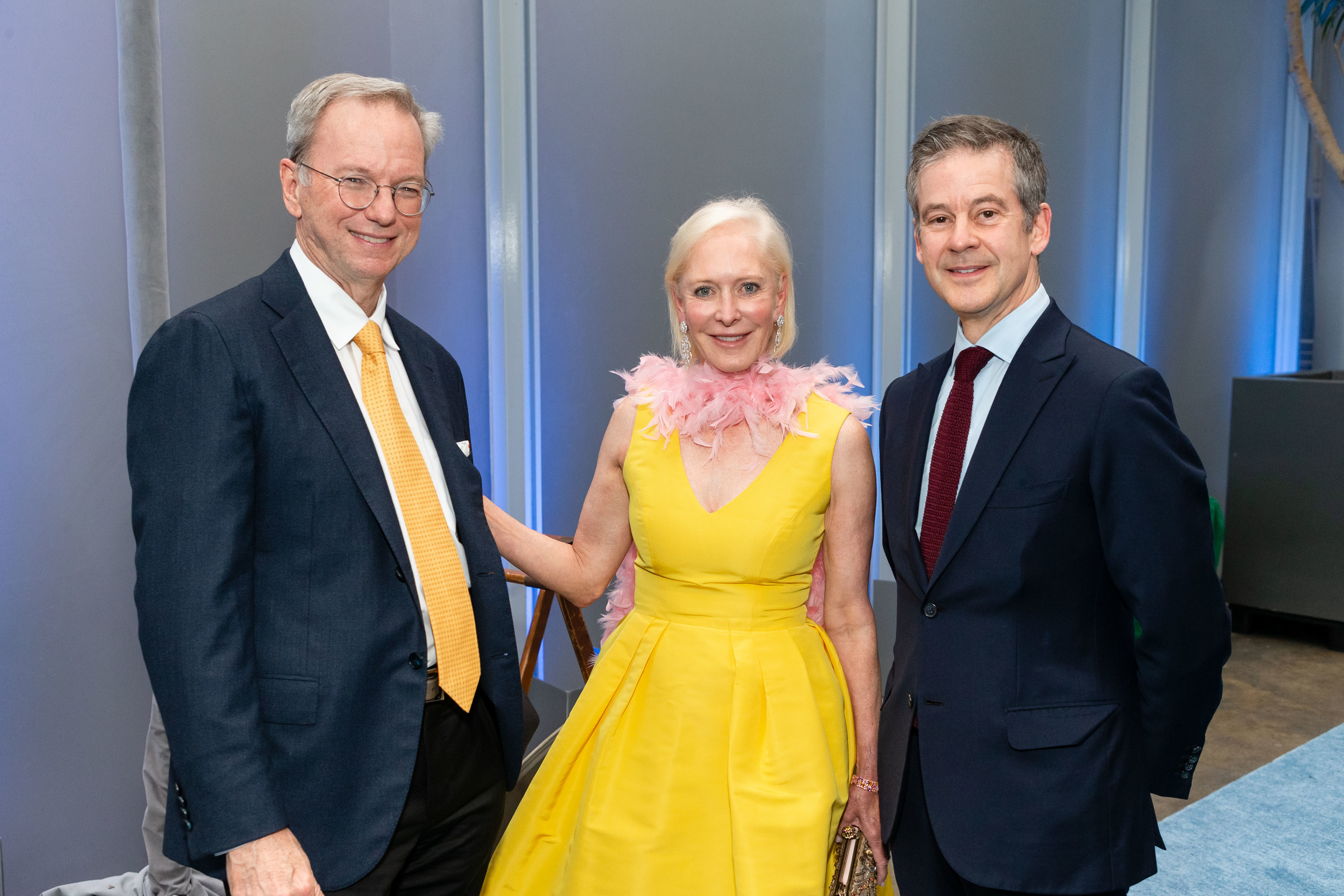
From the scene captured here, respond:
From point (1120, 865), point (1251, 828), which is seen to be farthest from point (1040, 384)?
point (1251, 828)

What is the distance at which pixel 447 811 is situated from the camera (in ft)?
5.02

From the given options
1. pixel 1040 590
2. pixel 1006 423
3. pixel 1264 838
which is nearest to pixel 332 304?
pixel 1006 423

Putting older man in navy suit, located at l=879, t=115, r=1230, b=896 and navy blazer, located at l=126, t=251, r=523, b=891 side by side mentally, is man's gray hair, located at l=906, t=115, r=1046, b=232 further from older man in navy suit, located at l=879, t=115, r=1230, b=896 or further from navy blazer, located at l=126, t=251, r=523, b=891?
navy blazer, located at l=126, t=251, r=523, b=891

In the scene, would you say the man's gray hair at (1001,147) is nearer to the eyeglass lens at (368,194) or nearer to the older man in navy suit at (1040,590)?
the older man in navy suit at (1040,590)

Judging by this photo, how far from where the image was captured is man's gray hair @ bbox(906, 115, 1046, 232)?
1.58 m

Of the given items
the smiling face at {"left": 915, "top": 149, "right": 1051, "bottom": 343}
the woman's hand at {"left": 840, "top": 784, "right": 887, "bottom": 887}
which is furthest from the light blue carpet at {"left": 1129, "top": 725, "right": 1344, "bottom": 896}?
the smiling face at {"left": 915, "top": 149, "right": 1051, "bottom": 343}

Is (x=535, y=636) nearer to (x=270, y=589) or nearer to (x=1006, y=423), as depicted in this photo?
(x=270, y=589)

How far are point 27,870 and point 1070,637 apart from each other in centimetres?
231

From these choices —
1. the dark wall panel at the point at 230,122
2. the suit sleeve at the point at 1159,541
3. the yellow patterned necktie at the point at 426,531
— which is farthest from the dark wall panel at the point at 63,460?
the suit sleeve at the point at 1159,541

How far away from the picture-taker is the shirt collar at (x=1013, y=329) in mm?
1572

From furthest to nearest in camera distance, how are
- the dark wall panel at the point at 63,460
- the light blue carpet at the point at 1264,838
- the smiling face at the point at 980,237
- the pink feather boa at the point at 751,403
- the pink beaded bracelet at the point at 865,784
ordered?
the light blue carpet at the point at 1264,838 → the dark wall panel at the point at 63,460 → the pink feather boa at the point at 751,403 → the pink beaded bracelet at the point at 865,784 → the smiling face at the point at 980,237

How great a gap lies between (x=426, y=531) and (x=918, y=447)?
29.7 inches

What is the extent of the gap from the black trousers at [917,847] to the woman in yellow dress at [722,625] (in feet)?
Result: 0.38

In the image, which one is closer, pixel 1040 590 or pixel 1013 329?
pixel 1040 590
